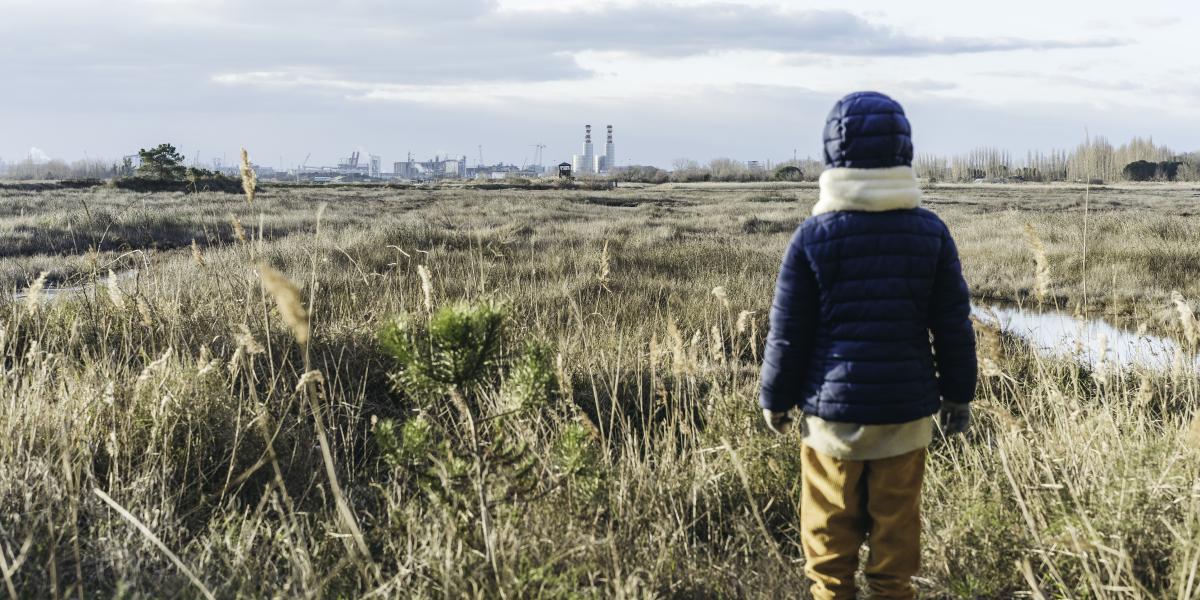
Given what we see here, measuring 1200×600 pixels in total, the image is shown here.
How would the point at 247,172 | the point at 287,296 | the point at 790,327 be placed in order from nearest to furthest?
the point at 287,296 < the point at 790,327 < the point at 247,172

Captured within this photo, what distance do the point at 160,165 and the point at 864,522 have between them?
155ft

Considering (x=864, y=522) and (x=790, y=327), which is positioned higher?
(x=790, y=327)

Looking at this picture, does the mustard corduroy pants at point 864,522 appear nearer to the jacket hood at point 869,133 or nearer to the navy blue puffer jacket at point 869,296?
the navy blue puffer jacket at point 869,296

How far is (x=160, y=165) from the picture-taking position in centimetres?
4312

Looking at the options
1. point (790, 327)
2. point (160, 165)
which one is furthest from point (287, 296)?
point (160, 165)

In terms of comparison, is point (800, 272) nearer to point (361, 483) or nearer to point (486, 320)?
point (486, 320)

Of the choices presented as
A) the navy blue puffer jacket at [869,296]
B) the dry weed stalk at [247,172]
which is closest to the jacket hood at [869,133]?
the navy blue puffer jacket at [869,296]

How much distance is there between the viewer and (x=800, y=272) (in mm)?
2393

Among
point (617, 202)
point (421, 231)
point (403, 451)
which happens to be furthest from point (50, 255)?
point (617, 202)

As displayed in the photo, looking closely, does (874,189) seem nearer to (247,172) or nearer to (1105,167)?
(247,172)

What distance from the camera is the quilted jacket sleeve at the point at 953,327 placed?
2391 millimetres

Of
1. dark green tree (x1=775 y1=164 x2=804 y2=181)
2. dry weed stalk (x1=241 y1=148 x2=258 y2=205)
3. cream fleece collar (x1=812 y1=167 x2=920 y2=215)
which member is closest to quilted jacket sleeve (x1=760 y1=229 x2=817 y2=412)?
cream fleece collar (x1=812 y1=167 x2=920 y2=215)

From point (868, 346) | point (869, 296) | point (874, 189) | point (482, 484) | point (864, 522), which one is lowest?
point (864, 522)

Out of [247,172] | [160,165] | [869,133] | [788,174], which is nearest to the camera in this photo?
[869,133]
